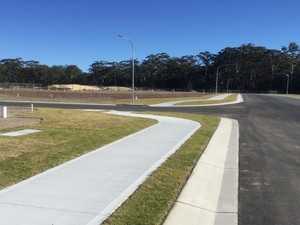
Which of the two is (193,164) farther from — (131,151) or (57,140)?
(57,140)

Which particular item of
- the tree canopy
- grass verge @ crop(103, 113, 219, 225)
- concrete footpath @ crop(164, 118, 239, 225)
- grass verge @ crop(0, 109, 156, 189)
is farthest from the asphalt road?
the tree canopy

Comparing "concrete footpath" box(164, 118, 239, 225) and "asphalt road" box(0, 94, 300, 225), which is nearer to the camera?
"concrete footpath" box(164, 118, 239, 225)

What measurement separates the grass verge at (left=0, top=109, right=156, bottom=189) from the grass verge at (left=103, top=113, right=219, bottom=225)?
217 centimetres

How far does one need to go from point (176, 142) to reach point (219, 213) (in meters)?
6.48

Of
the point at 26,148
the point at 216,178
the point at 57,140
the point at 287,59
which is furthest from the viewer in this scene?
the point at 287,59

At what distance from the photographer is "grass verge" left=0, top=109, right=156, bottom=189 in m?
7.95

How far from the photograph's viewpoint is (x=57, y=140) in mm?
11961

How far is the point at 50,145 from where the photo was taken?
36.0ft

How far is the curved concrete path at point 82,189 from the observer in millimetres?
5336

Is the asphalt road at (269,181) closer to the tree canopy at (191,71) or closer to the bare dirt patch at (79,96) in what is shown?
the bare dirt patch at (79,96)

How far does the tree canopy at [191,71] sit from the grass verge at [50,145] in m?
125

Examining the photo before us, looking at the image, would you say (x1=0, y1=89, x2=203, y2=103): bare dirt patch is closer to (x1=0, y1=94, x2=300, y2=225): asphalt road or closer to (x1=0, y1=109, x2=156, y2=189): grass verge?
(x1=0, y1=109, x2=156, y2=189): grass verge

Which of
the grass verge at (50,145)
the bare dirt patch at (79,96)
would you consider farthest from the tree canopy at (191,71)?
the grass verge at (50,145)

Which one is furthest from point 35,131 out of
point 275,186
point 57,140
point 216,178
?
point 275,186
